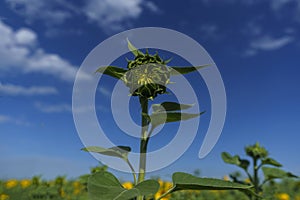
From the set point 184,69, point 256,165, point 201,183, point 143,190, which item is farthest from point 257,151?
point 143,190

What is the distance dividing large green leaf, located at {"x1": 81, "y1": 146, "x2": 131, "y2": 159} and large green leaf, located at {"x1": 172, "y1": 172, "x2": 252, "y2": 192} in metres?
0.25

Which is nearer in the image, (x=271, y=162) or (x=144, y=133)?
(x=144, y=133)

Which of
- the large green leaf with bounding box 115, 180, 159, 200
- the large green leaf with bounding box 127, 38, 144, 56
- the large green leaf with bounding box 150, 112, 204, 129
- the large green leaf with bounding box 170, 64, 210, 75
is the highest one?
the large green leaf with bounding box 127, 38, 144, 56

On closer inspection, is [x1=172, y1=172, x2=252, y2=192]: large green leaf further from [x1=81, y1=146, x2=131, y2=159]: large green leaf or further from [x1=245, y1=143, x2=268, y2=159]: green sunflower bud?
[x1=245, y1=143, x2=268, y2=159]: green sunflower bud

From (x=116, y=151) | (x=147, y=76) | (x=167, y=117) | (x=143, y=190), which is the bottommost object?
(x=143, y=190)

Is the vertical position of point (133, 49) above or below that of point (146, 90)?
above

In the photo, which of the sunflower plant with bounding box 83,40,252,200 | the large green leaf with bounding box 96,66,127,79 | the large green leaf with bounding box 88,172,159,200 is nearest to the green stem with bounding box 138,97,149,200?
the sunflower plant with bounding box 83,40,252,200

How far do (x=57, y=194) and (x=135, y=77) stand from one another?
2.78 metres

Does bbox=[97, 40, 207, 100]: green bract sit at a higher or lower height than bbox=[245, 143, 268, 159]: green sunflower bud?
lower

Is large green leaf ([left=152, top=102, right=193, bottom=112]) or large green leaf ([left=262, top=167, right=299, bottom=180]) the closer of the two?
large green leaf ([left=152, top=102, right=193, bottom=112])

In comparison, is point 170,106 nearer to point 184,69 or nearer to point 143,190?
point 184,69

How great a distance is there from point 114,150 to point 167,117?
0.23m

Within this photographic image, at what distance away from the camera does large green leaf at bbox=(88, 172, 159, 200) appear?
2.76 feet

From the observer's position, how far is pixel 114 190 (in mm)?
896
